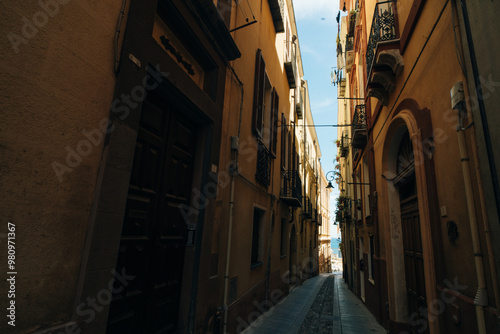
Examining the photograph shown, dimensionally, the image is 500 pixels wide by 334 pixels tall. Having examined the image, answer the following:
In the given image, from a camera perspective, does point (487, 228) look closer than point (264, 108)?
Yes

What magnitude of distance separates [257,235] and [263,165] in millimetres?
2108

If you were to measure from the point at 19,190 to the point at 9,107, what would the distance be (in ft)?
1.76

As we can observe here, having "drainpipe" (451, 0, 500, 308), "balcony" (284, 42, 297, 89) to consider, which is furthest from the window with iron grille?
"drainpipe" (451, 0, 500, 308)

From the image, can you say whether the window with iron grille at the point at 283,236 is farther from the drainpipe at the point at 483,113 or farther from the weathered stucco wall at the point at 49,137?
the weathered stucco wall at the point at 49,137

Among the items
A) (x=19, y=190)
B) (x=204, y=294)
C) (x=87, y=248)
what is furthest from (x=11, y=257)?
(x=204, y=294)

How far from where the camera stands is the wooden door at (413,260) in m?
4.94

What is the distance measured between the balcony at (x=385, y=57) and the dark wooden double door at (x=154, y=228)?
416cm

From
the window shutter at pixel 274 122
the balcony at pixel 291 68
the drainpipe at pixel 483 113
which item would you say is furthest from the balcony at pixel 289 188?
the drainpipe at pixel 483 113

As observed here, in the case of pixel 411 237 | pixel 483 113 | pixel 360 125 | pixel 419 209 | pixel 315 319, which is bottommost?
pixel 315 319

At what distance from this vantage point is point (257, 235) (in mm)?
8141

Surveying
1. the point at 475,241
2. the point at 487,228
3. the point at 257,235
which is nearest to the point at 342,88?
the point at 257,235

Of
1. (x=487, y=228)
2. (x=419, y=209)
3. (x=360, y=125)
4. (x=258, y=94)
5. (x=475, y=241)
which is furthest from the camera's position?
(x=360, y=125)

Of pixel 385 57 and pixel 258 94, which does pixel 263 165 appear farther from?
pixel 385 57

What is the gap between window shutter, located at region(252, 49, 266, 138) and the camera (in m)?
7.27
